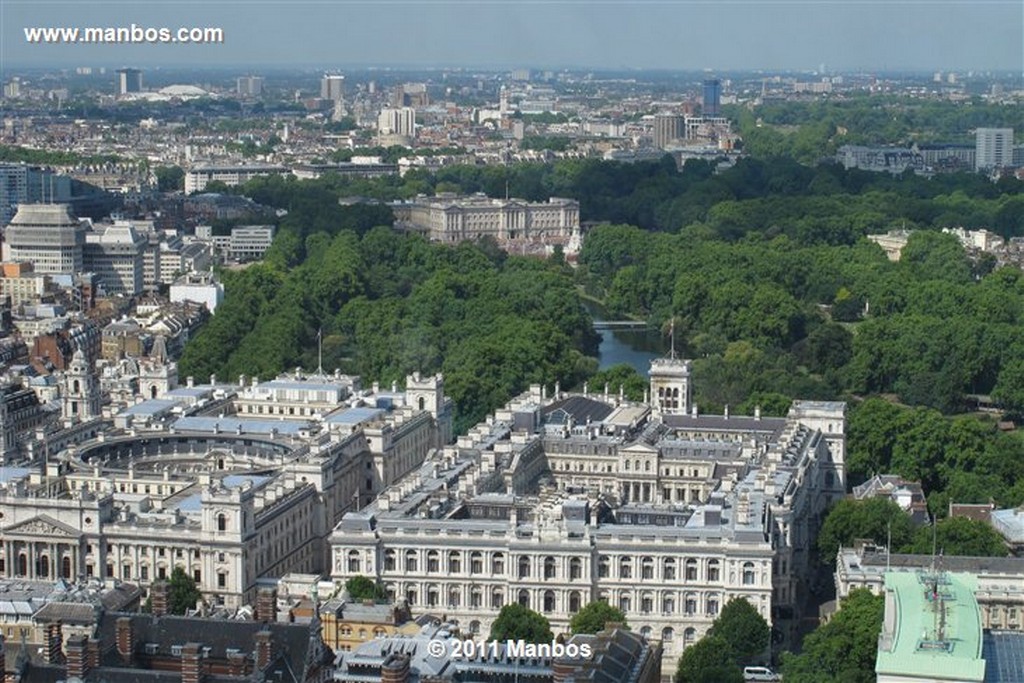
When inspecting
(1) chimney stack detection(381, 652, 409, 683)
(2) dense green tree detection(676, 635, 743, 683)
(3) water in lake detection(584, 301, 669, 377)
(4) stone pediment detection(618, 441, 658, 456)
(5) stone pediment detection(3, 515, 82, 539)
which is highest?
(1) chimney stack detection(381, 652, 409, 683)

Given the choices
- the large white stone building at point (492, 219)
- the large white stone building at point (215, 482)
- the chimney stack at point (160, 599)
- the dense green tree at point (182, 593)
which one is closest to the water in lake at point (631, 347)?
the large white stone building at point (215, 482)

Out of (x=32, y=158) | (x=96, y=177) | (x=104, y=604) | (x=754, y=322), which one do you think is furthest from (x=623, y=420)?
(x=32, y=158)

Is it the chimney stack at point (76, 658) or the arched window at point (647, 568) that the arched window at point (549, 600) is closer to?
the arched window at point (647, 568)

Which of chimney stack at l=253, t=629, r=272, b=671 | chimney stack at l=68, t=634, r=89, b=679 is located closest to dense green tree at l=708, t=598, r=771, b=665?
chimney stack at l=253, t=629, r=272, b=671

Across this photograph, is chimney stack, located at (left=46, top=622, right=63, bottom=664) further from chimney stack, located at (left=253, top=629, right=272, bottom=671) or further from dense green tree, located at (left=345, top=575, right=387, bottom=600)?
dense green tree, located at (left=345, top=575, right=387, bottom=600)

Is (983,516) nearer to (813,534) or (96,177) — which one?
(813,534)

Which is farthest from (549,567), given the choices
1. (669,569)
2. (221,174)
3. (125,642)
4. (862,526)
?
(221,174)
